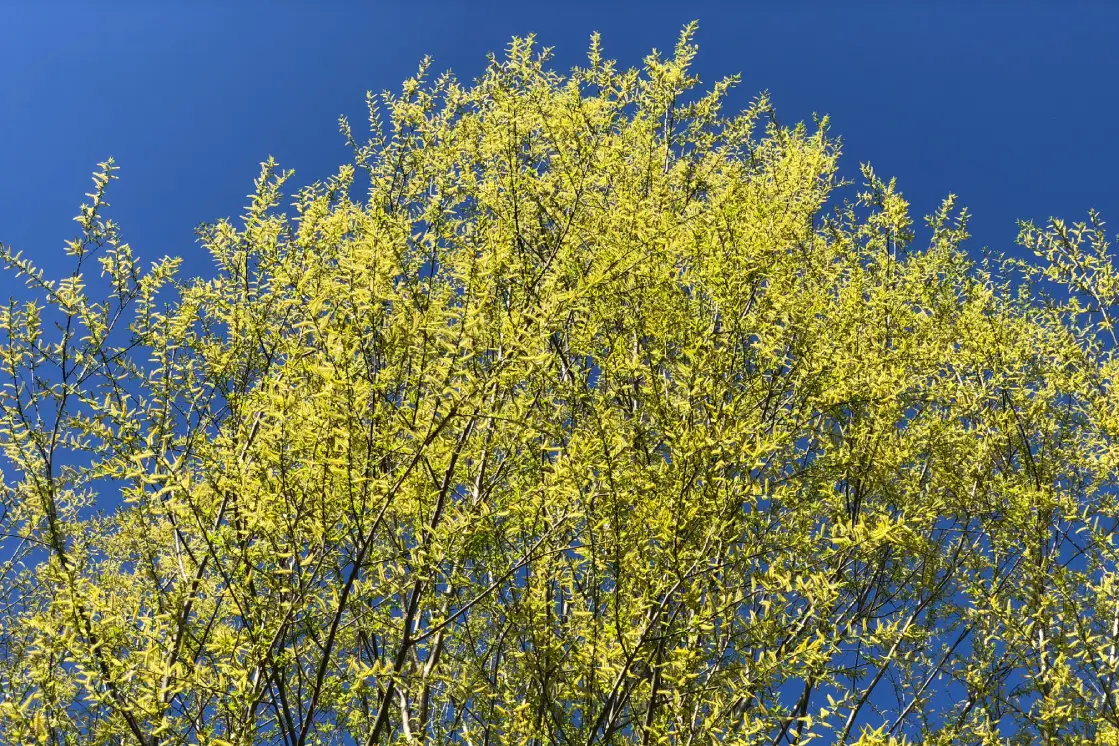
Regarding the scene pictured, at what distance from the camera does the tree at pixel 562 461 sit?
343 centimetres

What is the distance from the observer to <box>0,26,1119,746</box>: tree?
11.3 feet

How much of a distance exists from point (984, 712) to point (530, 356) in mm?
4822

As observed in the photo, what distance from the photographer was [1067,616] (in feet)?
16.9

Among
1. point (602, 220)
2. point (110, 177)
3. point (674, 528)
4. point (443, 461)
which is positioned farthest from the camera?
point (602, 220)

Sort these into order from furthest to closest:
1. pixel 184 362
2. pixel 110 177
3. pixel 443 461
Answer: pixel 184 362, pixel 110 177, pixel 443 461

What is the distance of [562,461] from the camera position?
3.57 m

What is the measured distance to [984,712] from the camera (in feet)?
18.7

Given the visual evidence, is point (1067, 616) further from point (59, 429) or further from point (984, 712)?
point (59, 429)

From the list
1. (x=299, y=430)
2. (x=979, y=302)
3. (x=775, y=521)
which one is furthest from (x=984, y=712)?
(x=299, y=430)

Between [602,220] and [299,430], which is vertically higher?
[602,220]

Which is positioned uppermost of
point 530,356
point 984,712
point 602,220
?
point 602,220

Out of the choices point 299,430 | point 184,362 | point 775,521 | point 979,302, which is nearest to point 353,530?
point 299,430

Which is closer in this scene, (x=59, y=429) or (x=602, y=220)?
(x=59, y=429)

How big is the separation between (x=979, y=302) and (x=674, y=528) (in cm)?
337
